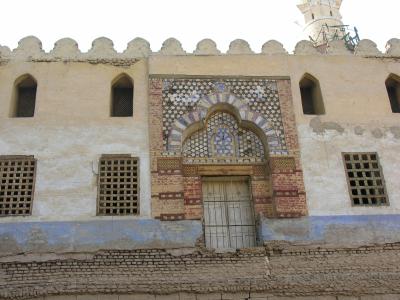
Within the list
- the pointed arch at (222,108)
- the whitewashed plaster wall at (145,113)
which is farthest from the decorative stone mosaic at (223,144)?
the whitewashed plaster wall at (145,113)

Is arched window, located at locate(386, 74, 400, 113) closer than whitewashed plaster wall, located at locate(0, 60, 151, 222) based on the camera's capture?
No

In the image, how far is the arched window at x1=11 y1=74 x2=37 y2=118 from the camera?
454 inches

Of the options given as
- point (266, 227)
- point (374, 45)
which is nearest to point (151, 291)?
point (266, 227)

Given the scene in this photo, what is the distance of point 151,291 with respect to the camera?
9.34 m

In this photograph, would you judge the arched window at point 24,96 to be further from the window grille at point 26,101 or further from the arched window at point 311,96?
the arched window at point 311,96

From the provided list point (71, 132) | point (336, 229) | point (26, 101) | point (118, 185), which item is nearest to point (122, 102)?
point (71, 132)

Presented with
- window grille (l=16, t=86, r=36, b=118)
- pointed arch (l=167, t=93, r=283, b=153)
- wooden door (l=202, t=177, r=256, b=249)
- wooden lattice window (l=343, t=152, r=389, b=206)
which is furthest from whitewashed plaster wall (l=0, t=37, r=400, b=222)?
wooden door (l=202, t=177, r=256, b=249)

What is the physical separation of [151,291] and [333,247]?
11.5 feet

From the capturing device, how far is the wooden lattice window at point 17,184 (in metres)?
10.2

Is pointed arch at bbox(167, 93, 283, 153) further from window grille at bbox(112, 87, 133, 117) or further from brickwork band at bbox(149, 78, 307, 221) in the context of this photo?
window grille at bbox(112, 87, 133, 117)

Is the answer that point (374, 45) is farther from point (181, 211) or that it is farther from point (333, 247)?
point (181, 211)

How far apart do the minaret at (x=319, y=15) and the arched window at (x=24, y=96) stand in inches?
598

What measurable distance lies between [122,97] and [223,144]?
8.22ft

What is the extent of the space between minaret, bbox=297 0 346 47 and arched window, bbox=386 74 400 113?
11.6 metres
